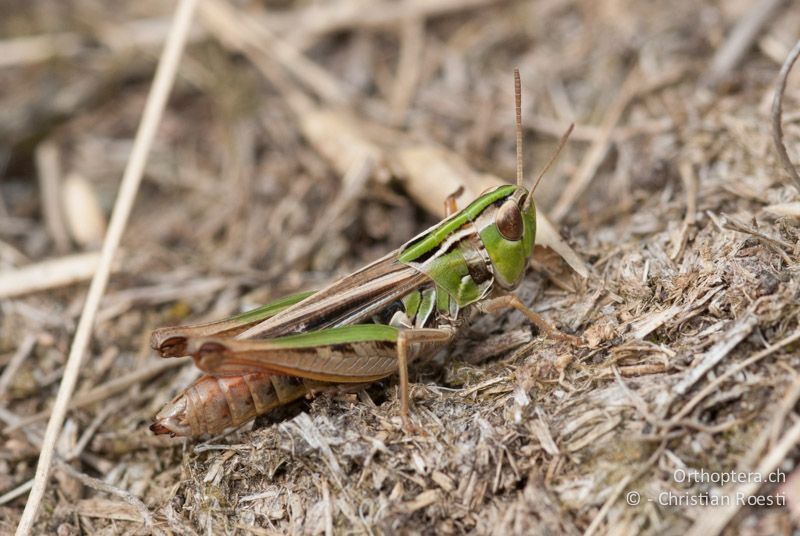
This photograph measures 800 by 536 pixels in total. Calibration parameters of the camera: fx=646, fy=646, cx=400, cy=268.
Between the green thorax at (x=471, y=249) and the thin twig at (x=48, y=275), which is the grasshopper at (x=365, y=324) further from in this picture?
the thin twig at (x=48, y=275)

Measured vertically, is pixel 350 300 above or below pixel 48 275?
below

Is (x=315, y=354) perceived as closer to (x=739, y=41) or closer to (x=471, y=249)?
(x=471, y=249)

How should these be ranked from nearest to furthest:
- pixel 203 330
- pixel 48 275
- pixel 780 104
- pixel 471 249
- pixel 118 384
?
pixel 780 104
pixel 203 330
pixel 471 249
pixel 118 384
pixel 48 275

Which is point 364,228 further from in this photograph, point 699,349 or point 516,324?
point 699,349

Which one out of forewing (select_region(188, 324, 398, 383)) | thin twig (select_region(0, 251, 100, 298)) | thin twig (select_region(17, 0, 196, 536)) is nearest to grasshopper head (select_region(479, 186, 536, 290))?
forewing (select_region(188, 324, 398, 383))

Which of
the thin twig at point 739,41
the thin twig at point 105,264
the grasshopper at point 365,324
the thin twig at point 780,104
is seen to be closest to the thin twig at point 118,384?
the thin twig at point 105,264

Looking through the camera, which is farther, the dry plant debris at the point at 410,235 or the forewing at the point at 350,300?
the forewing at the point at 350,300

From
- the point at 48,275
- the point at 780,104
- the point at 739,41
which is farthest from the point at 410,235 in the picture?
the point at 739,41

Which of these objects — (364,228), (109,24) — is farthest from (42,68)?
(364,228)
